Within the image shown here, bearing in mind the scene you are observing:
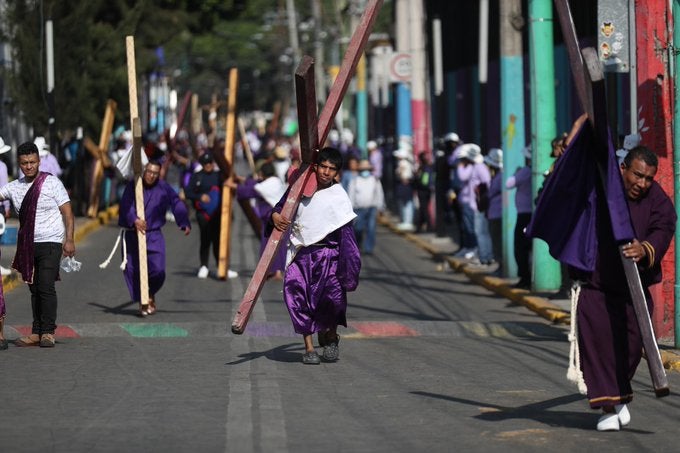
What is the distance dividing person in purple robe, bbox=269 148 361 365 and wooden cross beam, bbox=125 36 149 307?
4.12m

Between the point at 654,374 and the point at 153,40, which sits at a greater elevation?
the point at 153,40

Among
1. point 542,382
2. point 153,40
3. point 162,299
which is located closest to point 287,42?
point 153,40

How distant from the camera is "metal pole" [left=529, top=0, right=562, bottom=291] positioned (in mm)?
19359

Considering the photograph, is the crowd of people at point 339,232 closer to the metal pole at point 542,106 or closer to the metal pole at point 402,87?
the metal pole at point 542,106

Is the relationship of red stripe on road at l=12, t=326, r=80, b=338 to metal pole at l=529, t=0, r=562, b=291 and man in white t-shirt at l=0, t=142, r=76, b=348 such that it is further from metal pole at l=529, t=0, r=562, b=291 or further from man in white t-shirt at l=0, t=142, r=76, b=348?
metal pole at l=529, t=0, r=562, b=291

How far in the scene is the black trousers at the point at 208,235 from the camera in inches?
898

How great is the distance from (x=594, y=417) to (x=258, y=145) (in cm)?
6019

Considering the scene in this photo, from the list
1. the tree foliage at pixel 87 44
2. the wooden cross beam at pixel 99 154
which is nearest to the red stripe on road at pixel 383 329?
the tree foliage at pixel 87 44

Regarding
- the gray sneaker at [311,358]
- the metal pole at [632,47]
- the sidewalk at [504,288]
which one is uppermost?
the metal pole at [632,47]

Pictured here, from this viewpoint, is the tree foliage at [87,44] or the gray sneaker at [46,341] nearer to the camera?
the gray sneaker at [46,341]

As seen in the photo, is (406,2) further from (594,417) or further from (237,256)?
(594,417)

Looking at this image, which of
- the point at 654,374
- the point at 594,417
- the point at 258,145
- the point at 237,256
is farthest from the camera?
the point at 258,145

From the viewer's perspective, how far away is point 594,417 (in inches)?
421

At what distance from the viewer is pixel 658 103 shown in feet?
48.9
